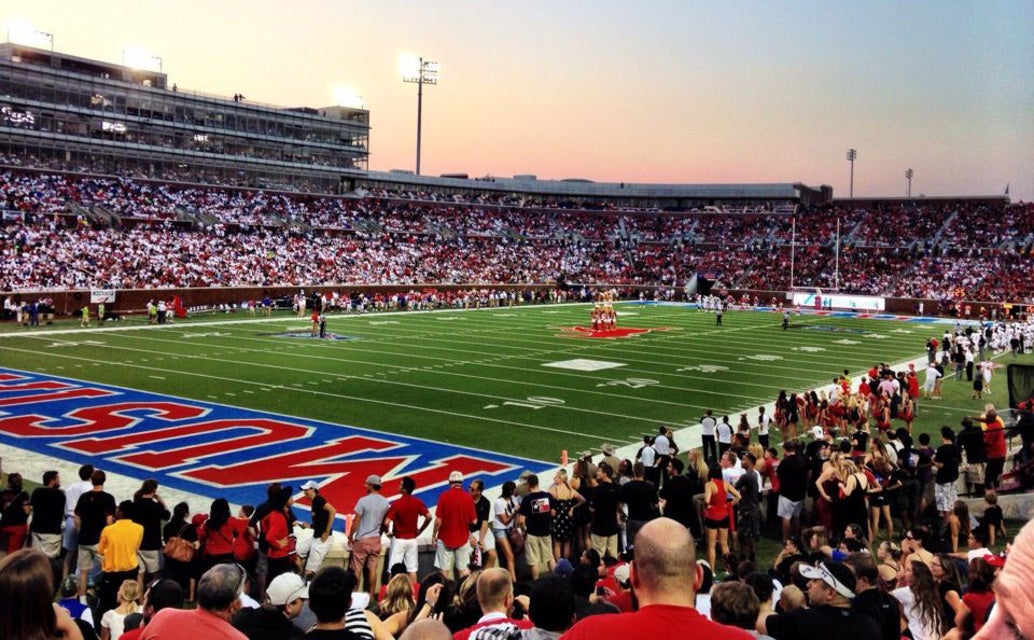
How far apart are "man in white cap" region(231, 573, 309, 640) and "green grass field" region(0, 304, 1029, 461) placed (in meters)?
11.2

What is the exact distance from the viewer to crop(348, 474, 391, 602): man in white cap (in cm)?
916

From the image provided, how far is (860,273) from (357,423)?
59.6 meters

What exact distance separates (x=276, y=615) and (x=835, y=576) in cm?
330

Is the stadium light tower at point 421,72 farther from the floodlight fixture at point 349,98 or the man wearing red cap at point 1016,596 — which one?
the man wearing red cap at point 1016,596

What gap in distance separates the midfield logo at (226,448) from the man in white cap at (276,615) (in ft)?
25.7

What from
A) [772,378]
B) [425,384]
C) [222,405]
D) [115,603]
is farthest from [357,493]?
[772,378]

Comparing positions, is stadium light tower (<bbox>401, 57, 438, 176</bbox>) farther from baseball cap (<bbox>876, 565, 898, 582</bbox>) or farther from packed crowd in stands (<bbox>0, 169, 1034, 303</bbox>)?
baseball cap (<bbox>876, 565, 898, 582</bbox>)

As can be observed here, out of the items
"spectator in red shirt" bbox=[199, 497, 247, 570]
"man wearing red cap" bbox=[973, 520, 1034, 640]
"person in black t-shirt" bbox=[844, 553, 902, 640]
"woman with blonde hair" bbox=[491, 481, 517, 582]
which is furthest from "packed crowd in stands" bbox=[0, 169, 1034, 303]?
"man wearing red cap" bbox=[973, 520, 1034, 640]

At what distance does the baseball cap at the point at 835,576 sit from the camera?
16.4 feet

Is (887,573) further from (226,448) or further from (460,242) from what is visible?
(460,242)

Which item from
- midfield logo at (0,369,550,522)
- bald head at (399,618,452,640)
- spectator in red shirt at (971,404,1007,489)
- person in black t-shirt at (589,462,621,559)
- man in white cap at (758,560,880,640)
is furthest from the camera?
midfield logo at (0,369,550,522)

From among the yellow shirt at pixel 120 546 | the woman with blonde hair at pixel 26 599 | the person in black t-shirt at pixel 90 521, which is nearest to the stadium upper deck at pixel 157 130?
the person in black t-shirt at pixel 90 521

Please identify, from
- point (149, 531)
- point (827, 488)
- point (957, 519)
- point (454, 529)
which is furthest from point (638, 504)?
point (149, 531)

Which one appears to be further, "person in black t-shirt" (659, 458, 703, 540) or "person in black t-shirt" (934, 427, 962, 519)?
"person in black t-shirt" (934, 427, 962, 519)
